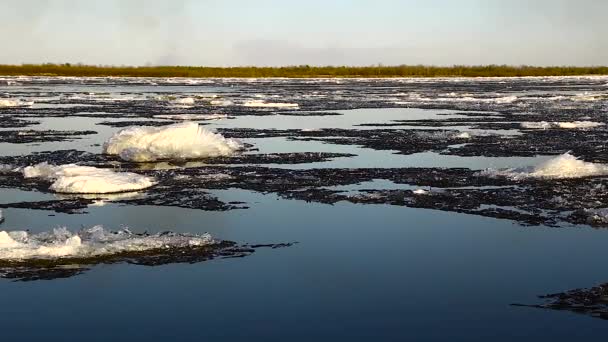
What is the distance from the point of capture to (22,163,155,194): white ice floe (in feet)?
34.4

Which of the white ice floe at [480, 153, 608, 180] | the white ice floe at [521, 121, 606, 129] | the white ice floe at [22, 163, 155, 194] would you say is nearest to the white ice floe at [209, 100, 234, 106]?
the white ice floe at [521, 121, 606, 129]

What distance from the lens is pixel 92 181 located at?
10562 millimetres

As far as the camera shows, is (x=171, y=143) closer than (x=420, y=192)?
No

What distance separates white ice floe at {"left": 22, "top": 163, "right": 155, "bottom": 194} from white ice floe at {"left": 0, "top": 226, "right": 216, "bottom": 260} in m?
2.63

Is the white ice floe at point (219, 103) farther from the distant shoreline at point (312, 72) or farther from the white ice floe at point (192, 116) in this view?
the distant shoreline at point (312, 72)

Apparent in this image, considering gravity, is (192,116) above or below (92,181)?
below

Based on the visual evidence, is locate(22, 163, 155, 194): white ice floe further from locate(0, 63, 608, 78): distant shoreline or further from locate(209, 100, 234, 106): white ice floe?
locate(0, 63, 608, 78): distant shoreline

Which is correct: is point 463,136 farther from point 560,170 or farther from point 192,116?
point 192,116

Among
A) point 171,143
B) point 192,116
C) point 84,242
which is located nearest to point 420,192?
point 84,242

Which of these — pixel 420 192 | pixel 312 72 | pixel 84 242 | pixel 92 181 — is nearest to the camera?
pixel 84 242

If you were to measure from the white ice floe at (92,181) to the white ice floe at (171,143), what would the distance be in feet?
9.36

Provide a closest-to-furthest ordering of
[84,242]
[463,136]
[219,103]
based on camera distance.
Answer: [84,242], [463,136], [219,103]

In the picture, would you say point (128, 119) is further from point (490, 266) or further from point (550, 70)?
point (550, 70)

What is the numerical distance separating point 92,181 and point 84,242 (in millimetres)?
3309
